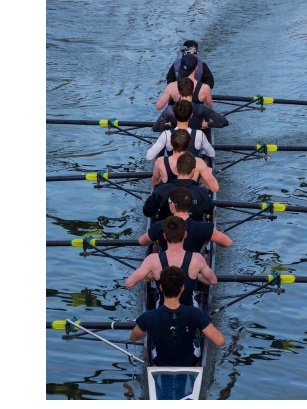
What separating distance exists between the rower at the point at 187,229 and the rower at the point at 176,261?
0.39m

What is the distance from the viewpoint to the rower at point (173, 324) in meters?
9.12

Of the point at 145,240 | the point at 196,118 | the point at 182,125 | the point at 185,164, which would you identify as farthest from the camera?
the point at 196,118

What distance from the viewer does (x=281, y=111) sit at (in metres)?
20.6

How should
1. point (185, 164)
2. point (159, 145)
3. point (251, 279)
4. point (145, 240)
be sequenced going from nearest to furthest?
point (145, 240), point (185, 164), point (251, 279), point (159, 145)

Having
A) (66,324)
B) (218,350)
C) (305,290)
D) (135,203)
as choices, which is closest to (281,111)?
(135,203)

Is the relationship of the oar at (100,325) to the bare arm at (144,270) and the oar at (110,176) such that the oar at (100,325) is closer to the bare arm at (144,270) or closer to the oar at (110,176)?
the bare arm at (144,270)

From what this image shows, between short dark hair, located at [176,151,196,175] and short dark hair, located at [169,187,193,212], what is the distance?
0.77 metres

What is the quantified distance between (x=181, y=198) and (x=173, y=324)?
1483mm

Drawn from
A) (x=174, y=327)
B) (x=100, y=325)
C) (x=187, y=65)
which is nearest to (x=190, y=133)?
(x=187, y=65)

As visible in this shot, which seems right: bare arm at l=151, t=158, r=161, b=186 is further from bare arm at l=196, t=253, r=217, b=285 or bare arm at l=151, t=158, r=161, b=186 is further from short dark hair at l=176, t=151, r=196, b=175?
bare arm at l=196, t=253, r=217, b=285

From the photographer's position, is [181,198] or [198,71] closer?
[181,198]

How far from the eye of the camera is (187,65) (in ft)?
48.7

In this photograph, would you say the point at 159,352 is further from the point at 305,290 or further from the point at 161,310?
the point at 305,290

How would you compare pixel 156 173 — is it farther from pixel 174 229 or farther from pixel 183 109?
pixel 174 229
